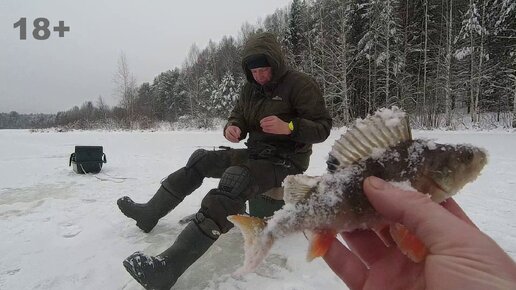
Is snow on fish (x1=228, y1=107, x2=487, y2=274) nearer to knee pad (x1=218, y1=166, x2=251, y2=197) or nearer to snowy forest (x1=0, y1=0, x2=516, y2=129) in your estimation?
knee pad (x1=218, y1=166, x2=251, y2=197)

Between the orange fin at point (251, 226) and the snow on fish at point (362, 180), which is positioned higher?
the snow on fish at point (362, 180)

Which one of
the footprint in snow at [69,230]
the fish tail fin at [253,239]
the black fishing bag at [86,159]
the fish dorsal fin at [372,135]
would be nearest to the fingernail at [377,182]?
the fish dorsal fin at [372,135]

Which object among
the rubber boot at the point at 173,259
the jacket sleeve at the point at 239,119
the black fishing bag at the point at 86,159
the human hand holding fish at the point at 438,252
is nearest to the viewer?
the human hand holding fish at the point at 438,252

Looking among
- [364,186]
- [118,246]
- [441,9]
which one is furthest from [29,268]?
[441,9]

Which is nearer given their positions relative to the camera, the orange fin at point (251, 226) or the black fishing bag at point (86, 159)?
the orange fin at point (251, 226)

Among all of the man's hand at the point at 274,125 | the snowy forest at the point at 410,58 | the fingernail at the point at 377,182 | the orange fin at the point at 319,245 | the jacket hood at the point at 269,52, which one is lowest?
the orange fin at the point at 319,245

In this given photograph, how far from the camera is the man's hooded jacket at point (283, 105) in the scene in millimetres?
2881

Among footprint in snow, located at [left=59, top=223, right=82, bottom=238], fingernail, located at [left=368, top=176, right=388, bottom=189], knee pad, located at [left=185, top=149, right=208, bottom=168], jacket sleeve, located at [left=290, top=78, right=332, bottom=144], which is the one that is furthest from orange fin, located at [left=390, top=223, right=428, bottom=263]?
footprint in snow, located at [left=59, top=223, right=82, bottom=238]

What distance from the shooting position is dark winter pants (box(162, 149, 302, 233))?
7.70ft

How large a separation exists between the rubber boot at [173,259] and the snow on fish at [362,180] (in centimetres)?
86

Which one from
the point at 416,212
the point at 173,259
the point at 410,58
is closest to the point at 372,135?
the point at 416,212

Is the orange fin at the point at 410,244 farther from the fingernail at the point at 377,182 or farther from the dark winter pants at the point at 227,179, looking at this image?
the dark winter pants at the point at 227,179

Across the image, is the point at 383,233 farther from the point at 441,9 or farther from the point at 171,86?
the point at 171,86

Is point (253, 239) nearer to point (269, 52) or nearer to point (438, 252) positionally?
point (438, 252)
